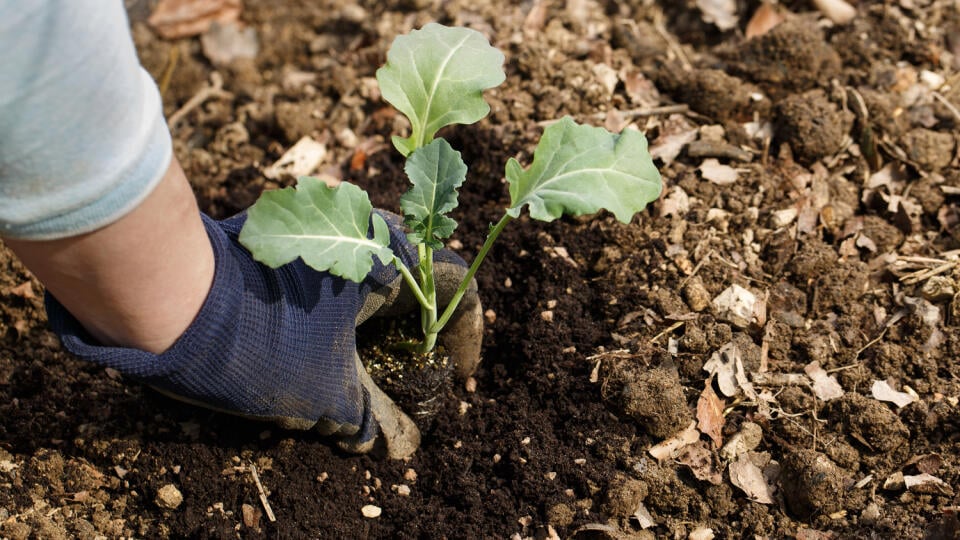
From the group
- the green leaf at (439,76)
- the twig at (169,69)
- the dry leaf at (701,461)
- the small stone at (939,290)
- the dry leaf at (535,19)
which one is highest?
the green leaf at (439,76)

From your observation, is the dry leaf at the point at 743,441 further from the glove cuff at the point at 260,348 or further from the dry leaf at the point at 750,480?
the glove cuff at the point at 260,348

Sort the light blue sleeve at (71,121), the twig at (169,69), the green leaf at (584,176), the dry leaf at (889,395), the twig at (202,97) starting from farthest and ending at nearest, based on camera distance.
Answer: the twig at (169,69)
the twig at (202,97)
the dry leaf at (889,395)
the green leaf at (584,176)
the light blue sleeve at (71,121)

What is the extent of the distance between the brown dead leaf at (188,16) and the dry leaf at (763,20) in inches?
81.5

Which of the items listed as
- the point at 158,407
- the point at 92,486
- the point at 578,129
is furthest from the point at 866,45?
the point at 92,486

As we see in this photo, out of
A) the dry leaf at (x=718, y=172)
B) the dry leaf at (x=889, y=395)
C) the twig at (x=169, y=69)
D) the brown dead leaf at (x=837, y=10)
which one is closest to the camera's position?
the dry leaf at (x=889, y=395)

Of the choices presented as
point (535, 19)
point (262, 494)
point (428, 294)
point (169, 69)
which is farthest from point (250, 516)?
point (169, 69)

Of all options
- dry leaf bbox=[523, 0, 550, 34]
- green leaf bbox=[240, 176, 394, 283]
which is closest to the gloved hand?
green leaf bbox=[240, 176, 394, 283]

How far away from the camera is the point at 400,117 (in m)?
2.76

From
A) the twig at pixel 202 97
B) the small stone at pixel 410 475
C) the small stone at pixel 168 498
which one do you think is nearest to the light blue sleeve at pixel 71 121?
the small stone at pixel 168 498

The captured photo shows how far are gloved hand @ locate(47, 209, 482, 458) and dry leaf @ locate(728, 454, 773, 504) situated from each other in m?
0.74

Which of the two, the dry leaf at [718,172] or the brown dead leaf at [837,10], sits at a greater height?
the brown dead leaf at [837,10]

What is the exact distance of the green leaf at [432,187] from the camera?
1.78 meters

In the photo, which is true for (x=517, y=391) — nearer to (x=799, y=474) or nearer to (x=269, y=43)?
(x=799, y=474)

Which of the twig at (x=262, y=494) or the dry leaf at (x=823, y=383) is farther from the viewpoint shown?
the dry leaf at (x=823, y=383)
